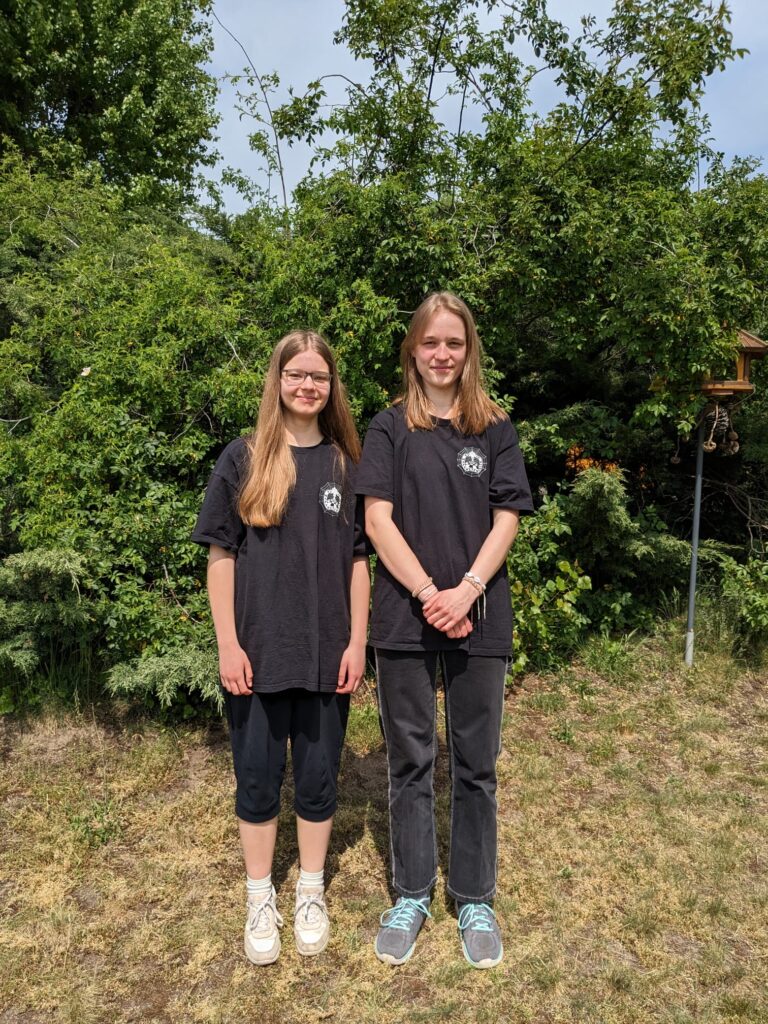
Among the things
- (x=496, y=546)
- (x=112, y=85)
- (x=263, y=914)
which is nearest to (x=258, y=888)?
(x=263, y=914)

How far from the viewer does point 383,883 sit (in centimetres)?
279

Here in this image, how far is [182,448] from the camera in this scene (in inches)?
147

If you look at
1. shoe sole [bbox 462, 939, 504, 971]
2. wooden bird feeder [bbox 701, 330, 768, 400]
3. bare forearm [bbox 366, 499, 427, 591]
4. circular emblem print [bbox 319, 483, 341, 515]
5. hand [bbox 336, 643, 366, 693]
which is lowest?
shoe sole [bbox 462, 939, 504, 971]

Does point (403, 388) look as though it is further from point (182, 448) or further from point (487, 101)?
point (487, 101)

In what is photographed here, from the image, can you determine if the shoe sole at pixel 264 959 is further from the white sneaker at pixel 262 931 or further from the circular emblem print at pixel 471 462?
the circular emblem print at pixel 471 462

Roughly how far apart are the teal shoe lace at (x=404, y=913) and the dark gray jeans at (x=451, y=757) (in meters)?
0.03

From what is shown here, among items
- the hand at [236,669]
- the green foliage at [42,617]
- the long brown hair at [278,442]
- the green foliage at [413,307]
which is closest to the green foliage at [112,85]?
the green foliage at [413,307]

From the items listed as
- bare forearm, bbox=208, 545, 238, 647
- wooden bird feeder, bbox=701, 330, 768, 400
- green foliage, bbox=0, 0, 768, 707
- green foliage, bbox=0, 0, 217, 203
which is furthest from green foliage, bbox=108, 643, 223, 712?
green foliage, bbox=0, 0, 217, 203

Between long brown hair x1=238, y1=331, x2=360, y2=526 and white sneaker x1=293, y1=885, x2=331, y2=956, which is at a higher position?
long brown hair x1=238, y1=331, x2=360, y2=526

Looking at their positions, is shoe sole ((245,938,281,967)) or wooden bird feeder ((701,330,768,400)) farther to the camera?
wooden bird feeder ((701,330,768,400))

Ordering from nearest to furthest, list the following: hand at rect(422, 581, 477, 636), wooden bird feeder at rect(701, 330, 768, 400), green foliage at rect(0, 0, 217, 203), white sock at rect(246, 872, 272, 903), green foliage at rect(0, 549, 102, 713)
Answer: hand at rect(422, 581, 477, 636) → white sock at rect(246, 872, 272, 903) → green foliage at rect(0, 549, 102, 713) → wooden bird feeder at rect(701, 330, 768, 400) → green foliage at rect(0, 0, 217, 203)

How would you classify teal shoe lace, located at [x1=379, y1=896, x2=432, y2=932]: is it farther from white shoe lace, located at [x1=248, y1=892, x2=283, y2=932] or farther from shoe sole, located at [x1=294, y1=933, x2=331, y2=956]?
white shoe lace, located at [x1=248, y1=892, x2=283, y2=932]

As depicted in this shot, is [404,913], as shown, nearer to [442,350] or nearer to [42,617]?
[442,350]

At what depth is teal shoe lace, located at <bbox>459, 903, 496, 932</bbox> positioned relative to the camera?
2.40 metres
